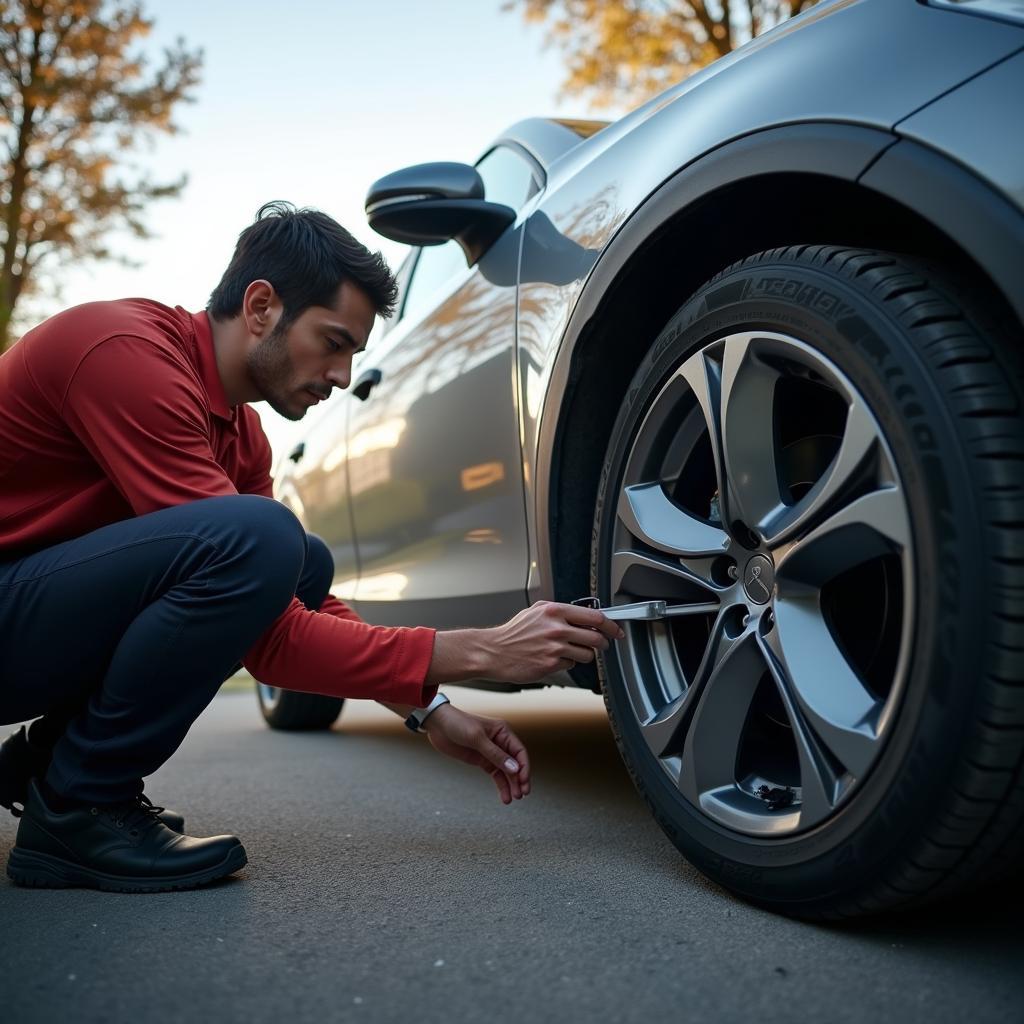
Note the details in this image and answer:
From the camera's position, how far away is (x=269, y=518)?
1.66 metres

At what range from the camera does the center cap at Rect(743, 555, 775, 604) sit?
134 cm

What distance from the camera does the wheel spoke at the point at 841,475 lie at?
119cm

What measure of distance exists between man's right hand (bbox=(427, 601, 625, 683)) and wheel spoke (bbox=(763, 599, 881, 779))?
1.03 feet

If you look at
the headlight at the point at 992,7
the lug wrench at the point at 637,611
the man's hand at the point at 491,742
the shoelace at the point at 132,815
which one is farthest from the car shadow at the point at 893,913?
the headlight at the point at 992,7

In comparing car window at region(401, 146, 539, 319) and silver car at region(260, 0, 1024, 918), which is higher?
car window at region(401, 146, 539, 319)

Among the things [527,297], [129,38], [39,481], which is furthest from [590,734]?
[129,38]

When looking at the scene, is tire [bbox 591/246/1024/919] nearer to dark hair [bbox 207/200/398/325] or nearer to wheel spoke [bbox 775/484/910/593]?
wheel spoke [bbox 775/484/910/593]

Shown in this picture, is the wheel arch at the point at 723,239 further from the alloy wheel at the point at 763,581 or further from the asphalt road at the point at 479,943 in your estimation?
the asphalt road at the point at 479,943

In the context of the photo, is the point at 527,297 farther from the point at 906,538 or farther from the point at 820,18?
the point at 906,538

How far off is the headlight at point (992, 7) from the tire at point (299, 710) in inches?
114

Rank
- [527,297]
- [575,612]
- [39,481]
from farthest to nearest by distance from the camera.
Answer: [527,297] → [39,481] → [575,612]

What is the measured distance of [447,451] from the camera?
2.21 meters

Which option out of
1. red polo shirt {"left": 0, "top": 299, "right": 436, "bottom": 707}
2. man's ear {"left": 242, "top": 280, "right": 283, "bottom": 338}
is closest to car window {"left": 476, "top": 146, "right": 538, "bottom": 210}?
man's ear {"left": 242, "top": 280, "right": 283, "bottom": 338}

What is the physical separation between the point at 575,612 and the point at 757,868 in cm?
43
